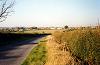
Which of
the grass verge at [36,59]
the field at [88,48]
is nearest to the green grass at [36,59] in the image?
the grass verge at [36,59]

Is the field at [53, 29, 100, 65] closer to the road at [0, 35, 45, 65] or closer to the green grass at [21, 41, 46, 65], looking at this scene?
the green grass at [21, 41, 46, 65]

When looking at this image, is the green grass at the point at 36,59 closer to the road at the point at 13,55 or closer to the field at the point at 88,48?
the road at the point at 13,55

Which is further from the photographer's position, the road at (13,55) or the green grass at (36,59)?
the road at (13,55)

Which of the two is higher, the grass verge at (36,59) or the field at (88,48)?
the field at (88,48)

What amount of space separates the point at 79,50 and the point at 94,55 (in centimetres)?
148

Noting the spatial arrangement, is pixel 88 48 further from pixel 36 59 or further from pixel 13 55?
pixel 13 55

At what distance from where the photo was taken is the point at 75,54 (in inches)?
499

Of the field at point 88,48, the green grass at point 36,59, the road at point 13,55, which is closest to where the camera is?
the field at point 88,48

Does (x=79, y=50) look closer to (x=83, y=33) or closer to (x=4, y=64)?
(x=83, y=33)

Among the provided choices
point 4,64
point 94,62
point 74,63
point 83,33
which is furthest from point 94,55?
point 4,64

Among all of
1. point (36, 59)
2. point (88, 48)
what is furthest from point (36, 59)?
point (88, 48)

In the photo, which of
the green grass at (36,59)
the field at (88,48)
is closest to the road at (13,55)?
the green grass at (36,59)

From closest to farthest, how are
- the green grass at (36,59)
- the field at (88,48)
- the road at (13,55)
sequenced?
the field at (88,48) → the green grass at (36,59) → the road at (13,55)

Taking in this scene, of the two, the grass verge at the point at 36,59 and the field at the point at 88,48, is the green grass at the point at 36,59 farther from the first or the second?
the field at the point at 88,48
